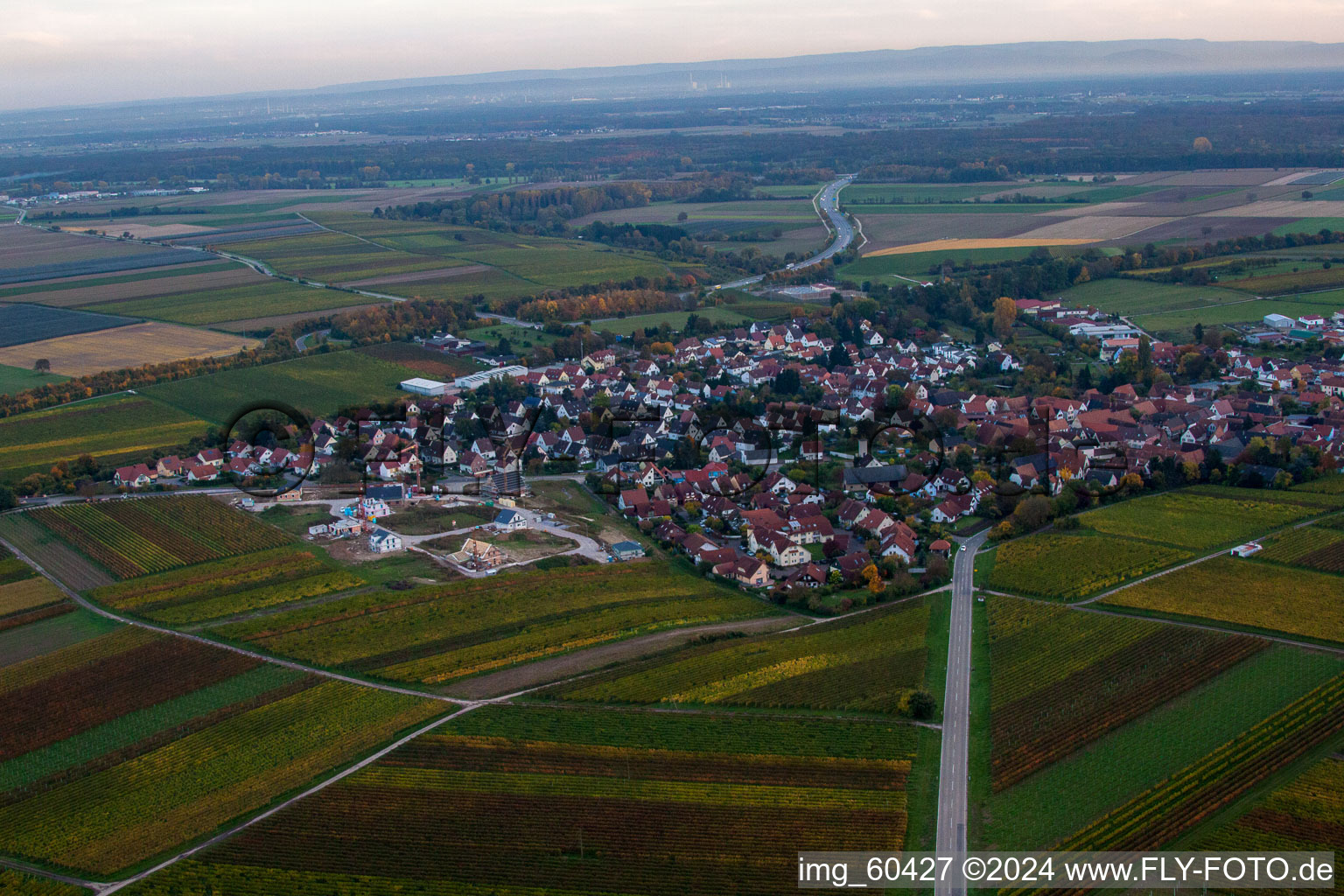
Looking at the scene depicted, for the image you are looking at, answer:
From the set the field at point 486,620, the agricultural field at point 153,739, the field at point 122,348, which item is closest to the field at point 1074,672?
the field at point 486,620

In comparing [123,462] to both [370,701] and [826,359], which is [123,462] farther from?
[826,359]

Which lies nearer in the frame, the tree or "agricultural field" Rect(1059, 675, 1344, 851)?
"agricultural field" Rect(1059, 675, 1344, 851)

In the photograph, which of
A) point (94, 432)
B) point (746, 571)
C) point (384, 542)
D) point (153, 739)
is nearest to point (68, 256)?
point (94, 432)

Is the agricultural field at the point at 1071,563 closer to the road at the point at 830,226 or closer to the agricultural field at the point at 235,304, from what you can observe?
the road at the point at 830,226

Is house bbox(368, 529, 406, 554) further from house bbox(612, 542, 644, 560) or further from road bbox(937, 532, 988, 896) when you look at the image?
road bbox(937, 532, 988, 896)

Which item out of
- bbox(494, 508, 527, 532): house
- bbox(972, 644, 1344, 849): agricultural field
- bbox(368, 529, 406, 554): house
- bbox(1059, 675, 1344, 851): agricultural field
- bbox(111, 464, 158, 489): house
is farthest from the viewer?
bbox(111, 464, 158, 489): house

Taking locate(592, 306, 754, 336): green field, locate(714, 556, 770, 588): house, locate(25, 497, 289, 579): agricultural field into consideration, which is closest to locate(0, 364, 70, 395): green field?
locate(25, 497, 289, 579): agricultural field
